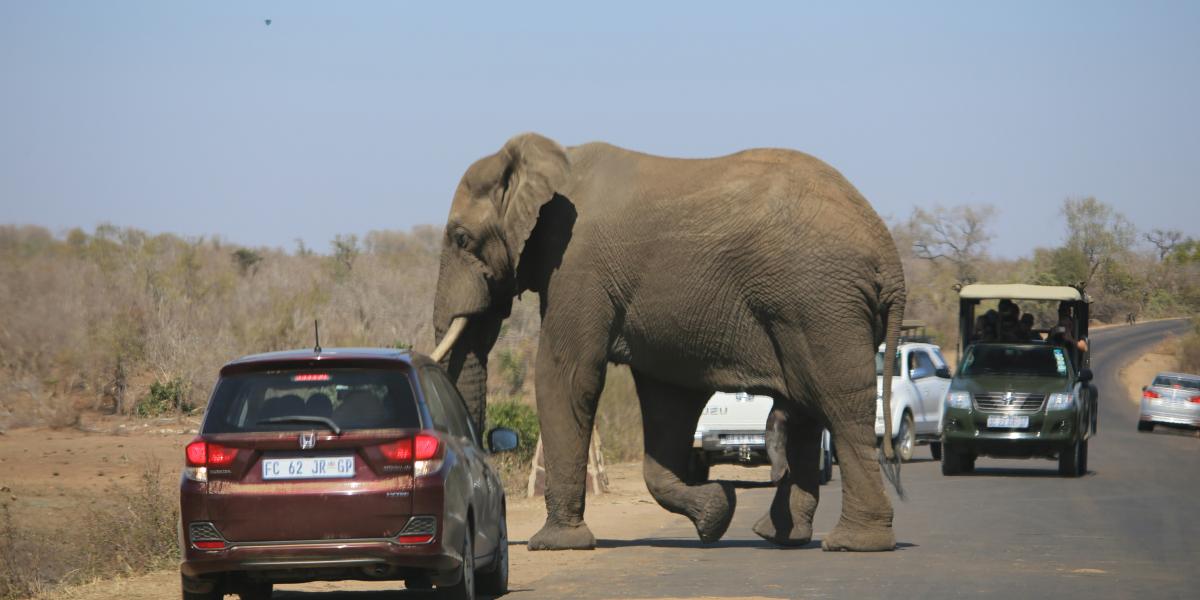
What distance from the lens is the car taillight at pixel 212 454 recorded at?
364 inches

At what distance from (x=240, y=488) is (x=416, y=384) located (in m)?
1.14

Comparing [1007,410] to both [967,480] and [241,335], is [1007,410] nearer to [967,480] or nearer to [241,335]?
[967,480]

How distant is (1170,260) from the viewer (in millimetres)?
90562

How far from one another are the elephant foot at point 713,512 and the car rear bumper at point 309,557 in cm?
552

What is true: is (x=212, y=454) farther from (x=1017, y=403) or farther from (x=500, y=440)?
(x=1017, y=403)

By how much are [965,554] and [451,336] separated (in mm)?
4882

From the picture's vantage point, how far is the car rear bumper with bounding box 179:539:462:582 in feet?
30.2

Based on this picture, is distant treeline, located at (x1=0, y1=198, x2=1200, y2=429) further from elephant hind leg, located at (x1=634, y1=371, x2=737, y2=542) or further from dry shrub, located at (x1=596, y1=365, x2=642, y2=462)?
elephant hind leg, located at (x1=634, y1=371, x2=737, y2=542)

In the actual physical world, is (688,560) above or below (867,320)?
below

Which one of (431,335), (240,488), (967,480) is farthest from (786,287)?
(431,335)

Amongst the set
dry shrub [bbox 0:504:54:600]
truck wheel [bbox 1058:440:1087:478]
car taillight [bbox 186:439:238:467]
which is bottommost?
dry shrub [bbox 0:504:54:600]

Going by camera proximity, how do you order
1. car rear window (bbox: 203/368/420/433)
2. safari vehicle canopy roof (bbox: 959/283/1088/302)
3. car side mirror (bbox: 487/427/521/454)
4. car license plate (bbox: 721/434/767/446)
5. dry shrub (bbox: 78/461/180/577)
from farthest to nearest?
safari vehicle canopy roof (bbox: 959/283/1088/302) → car license plate (bbox: 721/434/767/446) → dry shrub (bbox: 78/461/180/577) → car side mirror (bbox: 487/427/521/454) → car rear window (bbox: 203/368/420/433)

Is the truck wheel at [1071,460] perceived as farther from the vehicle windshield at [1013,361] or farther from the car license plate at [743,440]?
the car license plate at [743,440]

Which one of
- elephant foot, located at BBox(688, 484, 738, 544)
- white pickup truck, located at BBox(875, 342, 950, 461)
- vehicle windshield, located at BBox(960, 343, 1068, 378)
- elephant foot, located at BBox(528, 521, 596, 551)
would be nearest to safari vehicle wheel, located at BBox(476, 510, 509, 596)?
elephant foot, located at BBox(528, 521, 596, 551)
